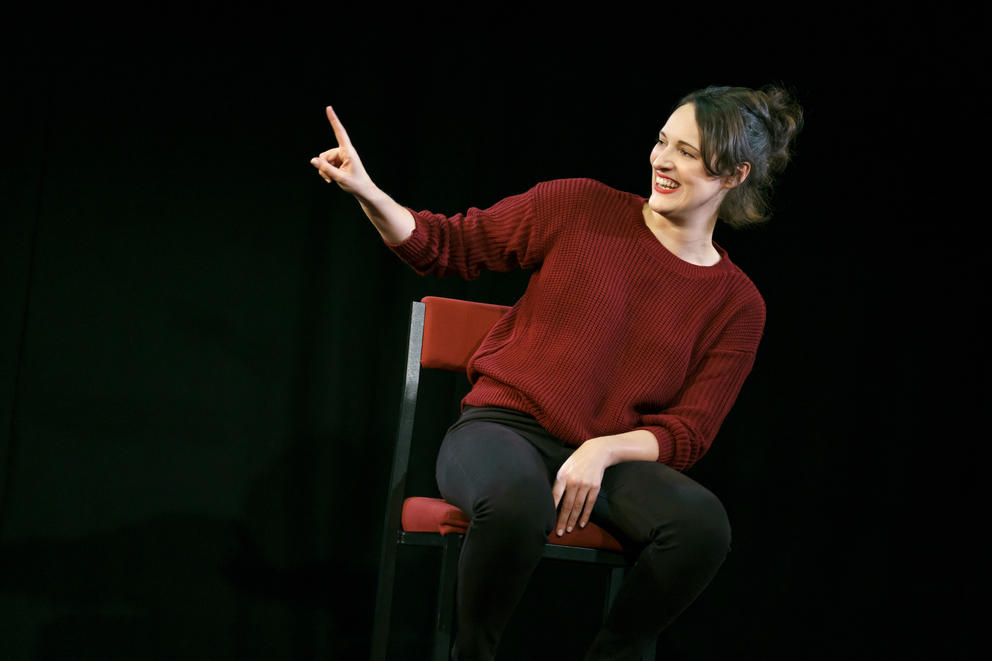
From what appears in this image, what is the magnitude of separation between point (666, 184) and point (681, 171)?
4 centimetres

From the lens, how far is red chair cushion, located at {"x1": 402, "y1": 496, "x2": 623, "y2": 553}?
1.45 m

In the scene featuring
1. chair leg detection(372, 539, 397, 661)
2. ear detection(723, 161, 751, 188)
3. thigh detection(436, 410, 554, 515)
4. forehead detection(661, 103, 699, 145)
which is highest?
forehead detection(661, 103, 699, 145)

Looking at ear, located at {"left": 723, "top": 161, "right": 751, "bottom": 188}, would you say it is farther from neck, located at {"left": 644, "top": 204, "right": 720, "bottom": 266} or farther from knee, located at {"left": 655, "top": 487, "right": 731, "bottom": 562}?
knee, located at {"left": 655, "top": 487, "right": 731, "bottom": 562}

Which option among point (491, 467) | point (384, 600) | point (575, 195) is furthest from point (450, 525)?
point (575, 195)

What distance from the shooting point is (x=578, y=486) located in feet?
4.68

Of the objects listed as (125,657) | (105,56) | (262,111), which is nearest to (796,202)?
(262,111)

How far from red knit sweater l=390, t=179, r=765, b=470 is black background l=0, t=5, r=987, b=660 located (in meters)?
0.66

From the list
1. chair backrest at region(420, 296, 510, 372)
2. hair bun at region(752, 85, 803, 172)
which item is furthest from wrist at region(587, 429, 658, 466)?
hair bun at region(752, 85, 803, 172)

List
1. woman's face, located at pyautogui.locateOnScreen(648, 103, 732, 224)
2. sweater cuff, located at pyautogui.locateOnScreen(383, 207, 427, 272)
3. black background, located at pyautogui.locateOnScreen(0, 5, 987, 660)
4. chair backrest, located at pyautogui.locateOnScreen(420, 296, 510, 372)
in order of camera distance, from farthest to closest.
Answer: black background, located at pyautogui.locateOnScreen(0, 5, 987, 660) → chair backrest, located at pyautogui.locateOnScreen(420, 296, 510, 372) → woman's face, located at pyautogui.locateOnScreen(648, 103, 732, 224) → sweater cuff, located at pyautogui.locateOnScreen(383, 207, 427, 272)

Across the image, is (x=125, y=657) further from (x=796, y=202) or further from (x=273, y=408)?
(x=796, y=202)

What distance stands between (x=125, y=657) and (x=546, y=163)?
61.2 inches

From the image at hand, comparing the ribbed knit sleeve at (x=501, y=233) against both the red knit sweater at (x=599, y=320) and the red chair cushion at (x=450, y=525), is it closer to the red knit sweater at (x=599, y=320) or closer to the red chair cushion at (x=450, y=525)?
the red knit sweater at (x=599, y=320)

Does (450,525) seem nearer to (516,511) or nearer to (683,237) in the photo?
(516,511)

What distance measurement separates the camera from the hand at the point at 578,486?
143 cm
